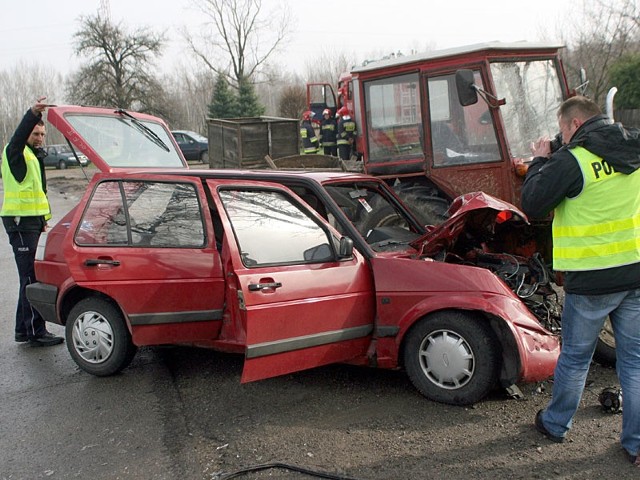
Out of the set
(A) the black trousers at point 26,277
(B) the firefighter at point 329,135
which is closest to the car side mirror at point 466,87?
(A) the black trousers at point 26,277

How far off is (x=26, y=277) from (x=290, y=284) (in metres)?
3.07

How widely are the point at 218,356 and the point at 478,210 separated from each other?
2.45 m

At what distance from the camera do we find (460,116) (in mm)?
6281

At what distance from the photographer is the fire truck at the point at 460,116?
6.06 meters

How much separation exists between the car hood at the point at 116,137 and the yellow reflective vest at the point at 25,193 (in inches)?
25.0

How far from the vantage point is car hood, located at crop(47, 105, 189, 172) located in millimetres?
5094

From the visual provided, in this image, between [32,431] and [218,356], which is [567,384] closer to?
[218,356]

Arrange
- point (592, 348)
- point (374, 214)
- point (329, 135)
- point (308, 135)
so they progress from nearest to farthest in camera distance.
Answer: point (592, 348)
point (374, 214)
point (329, 135)
point (308, 135)

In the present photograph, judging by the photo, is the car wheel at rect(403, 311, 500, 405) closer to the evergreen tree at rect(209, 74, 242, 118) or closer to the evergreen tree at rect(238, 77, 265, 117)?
the evergreen tree at rect(238, 77, 265, 117)

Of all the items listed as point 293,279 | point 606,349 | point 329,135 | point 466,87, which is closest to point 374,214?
point 293,279

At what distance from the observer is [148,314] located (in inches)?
168

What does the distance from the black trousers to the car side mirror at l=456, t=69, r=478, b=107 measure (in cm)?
420

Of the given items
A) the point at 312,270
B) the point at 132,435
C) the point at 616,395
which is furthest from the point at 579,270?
the point at 132,435

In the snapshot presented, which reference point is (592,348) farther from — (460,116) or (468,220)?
(460,116)
